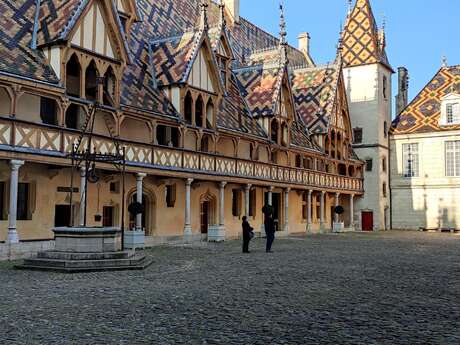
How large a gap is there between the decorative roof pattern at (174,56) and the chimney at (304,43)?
92.9 feet

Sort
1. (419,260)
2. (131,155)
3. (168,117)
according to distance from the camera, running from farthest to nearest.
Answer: (168,117) → (131,155) → (419,260)

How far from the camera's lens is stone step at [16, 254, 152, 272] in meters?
12.6

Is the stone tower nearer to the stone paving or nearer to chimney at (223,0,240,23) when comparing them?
chimney at (223,0,240,23)

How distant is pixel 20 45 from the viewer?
60.3 feet

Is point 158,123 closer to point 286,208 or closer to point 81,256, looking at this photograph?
point 81,256

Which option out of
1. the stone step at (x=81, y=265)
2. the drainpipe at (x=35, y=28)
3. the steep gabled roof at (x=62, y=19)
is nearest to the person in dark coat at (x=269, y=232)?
the stone step at (x=81, y=265)

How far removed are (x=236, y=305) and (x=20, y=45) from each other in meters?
13.7

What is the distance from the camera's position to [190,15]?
34.8 metres

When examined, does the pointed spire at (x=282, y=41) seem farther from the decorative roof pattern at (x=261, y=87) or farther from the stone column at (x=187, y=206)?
the stone column at (x=187, y=206)

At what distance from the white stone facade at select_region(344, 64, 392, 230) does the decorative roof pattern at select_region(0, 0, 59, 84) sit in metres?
28.9

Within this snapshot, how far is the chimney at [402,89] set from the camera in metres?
50.7

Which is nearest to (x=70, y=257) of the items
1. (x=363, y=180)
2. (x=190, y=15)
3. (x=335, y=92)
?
(x=190, y=15)

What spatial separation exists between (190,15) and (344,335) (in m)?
31.1

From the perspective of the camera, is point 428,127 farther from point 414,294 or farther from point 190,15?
point 414,294
